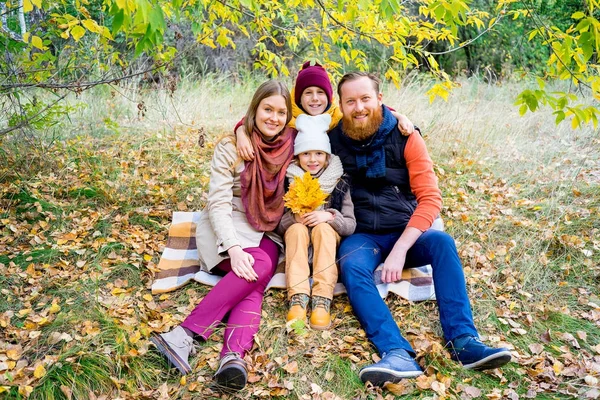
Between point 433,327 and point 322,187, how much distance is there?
3.69ft

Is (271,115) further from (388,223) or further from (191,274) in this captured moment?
(191,274)

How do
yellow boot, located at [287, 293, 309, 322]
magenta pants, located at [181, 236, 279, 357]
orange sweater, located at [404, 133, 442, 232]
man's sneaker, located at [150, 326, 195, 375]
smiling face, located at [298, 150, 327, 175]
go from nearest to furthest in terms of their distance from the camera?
man's sneaker, located at [150, 326, 195, 375] → magenta pants, located at [181, 236, 279, 357] → yellow boot, located at [287, 293, 309, 322] → orange sweater, located at [404, 133, 442, 232] → smiling face, located at [298, 150, 327, 175]

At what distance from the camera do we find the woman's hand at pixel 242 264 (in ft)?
9.78

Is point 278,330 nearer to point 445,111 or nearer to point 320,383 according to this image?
point 320,383

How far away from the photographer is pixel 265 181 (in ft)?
10.9

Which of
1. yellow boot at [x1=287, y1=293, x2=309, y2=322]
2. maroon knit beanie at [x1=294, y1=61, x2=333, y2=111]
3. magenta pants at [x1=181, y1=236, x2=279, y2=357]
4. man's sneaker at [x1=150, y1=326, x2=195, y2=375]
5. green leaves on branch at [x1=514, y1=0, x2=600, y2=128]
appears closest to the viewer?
green leaves on branch at [x1=514, y1=0, x2=600, y2=128]

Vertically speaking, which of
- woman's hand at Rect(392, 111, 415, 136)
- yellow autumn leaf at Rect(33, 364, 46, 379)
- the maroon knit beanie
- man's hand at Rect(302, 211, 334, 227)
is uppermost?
the maroon knit beanie

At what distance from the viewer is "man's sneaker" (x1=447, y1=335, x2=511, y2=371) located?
2.60 m

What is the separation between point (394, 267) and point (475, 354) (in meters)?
0.66

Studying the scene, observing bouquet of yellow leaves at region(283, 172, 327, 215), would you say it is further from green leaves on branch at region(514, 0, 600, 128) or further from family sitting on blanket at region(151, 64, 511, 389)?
green leaves on branch at region(514, 0, 600, 128)

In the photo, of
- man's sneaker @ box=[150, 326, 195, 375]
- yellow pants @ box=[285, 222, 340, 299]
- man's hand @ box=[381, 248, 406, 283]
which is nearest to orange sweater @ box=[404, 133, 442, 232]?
man's hand @ box=[381, 248, 406, 283]

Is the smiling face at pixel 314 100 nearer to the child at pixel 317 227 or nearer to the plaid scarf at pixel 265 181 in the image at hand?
the child at pixel 317 227

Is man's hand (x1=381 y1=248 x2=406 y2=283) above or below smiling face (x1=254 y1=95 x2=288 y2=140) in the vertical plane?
below

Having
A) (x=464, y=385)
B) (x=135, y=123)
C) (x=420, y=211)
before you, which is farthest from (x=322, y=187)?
(x=135, y=123)
